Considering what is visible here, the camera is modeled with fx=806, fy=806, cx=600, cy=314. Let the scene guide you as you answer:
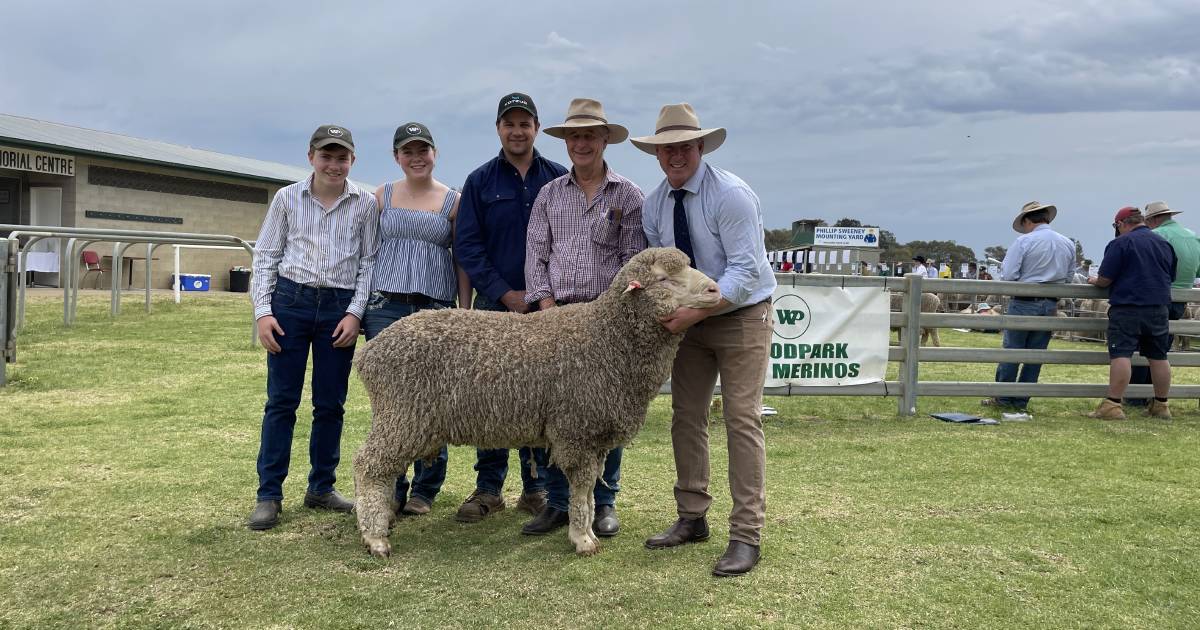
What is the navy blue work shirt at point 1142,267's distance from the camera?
26.9 ft

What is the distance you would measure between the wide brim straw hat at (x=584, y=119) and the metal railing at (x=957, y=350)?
389 centimetres

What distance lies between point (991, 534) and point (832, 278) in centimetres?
400

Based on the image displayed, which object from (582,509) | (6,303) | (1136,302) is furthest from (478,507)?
(1136,302)

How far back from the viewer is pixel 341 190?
15.8ft

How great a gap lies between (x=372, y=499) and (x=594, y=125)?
2344 mm

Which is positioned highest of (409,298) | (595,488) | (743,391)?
(409,298)

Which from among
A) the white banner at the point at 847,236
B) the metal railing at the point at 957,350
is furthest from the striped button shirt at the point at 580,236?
the white banner at the point at 847,236

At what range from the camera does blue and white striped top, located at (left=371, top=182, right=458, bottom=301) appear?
4.82 metres

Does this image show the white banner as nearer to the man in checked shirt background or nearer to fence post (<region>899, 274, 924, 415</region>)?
fence post (<region>899, 274, 924, 415</region>)

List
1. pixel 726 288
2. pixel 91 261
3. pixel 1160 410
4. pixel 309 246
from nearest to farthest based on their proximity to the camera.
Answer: pixel 726 288 → pixel 309 246 → pixel 1160 410 → pixel 91 261

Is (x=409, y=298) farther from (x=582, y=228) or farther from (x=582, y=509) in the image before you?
(x=582, y=509)

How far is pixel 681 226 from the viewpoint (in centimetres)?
434

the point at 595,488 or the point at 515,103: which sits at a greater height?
the point at 515,103

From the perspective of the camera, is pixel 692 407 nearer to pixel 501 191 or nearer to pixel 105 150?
pixel 501 191
